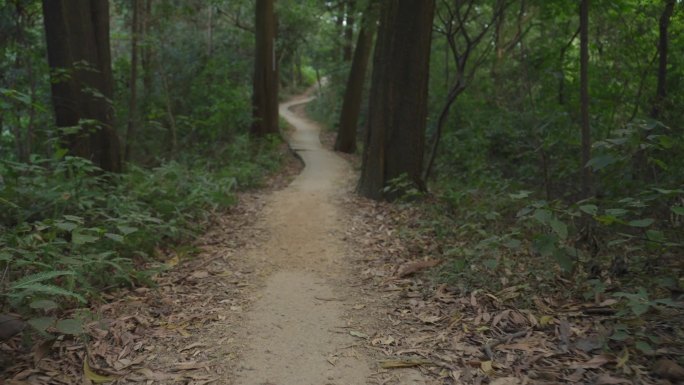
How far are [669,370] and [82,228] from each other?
5.18 metres

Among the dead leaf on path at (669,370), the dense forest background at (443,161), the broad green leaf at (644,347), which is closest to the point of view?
the dead leaf on path at (669,370)

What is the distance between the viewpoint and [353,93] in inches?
696

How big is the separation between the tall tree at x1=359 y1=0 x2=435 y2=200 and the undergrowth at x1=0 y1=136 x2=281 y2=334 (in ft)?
9.31

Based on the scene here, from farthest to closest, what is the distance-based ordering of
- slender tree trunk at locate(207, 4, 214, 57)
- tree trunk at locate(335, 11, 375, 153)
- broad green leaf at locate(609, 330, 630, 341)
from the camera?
slender tree trunk at locate(207, 4, 214, 57)
tree trunk at locate(335, 11, 375, 153)
broad green leaf at locate(609, 330, 630, 341)

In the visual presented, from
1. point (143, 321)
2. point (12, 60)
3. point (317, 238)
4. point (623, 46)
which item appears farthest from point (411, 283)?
point (12, 60)

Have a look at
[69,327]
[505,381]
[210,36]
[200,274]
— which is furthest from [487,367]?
[210,36]

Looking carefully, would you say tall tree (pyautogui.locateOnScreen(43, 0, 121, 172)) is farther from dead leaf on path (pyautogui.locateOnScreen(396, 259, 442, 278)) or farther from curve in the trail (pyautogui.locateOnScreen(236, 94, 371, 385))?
dead leaf on path (pyautogui.locateOnScreen(396, 259, 442, 278))

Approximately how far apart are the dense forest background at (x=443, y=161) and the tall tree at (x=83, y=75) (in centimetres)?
10

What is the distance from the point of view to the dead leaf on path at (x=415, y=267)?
17.5 feet

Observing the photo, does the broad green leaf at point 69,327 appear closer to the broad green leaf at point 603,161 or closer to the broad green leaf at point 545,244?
the broad green leaf at point 545,244

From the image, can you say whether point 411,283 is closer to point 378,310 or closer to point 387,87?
point 378,310

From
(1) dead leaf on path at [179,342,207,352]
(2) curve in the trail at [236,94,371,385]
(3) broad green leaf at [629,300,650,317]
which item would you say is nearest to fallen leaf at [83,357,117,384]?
(1) dead leaf on path at [179,342,207,352]

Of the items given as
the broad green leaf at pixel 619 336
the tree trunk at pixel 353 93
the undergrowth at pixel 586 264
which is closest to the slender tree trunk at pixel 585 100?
the undergrowth at pixel 586 264

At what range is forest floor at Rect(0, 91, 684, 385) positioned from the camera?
11.2 ft
